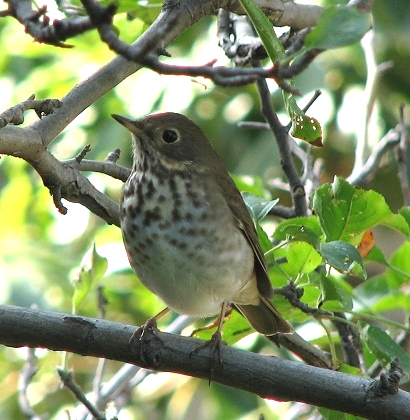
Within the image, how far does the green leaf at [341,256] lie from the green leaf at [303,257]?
25 centimetres

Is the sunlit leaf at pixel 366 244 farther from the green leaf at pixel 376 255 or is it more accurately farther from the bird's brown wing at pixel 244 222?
the bird's brown wing at pixel 244 222

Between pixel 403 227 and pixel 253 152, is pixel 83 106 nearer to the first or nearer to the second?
pixel 403 227

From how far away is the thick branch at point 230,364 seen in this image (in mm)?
2713

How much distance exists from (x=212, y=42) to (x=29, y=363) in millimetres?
2489

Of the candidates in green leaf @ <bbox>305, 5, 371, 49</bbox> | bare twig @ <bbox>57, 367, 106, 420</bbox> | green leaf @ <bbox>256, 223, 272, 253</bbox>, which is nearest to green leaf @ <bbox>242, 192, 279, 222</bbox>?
green leaf @ <bbox>256, 223, 272, 253</bbox>

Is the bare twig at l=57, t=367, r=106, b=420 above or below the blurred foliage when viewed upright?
below

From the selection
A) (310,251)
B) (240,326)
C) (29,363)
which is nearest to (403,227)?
(310,251)

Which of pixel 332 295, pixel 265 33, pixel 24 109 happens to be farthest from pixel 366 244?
pixel 24 109

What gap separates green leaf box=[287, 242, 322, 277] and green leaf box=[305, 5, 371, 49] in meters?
1.34

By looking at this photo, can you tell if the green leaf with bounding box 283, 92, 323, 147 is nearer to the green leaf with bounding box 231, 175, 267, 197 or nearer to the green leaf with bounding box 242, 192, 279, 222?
the green leaf with bounding box 242, 192, 279, 222

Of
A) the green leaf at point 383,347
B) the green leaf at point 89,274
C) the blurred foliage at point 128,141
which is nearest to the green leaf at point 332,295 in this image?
the green leaf at point 383,347

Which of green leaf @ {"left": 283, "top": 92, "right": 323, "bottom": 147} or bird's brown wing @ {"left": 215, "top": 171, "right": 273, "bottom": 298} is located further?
bird's brown wing @ {"left": 215, "top": 171, "right": 273, "bottom": 298}

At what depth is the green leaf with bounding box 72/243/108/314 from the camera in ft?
10.7

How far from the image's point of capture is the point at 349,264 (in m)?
2.80
